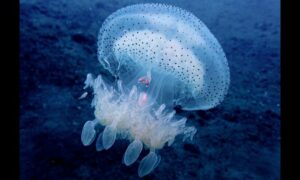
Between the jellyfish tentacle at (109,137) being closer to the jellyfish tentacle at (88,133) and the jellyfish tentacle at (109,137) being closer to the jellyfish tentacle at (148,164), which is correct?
the jellyfish tentacle at (88,133)

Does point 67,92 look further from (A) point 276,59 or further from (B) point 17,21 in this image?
(A) point 276,59

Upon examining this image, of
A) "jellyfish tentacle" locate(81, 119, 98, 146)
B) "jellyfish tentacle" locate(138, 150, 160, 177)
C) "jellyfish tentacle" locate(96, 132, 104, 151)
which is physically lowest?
"jellyfish tentacle" locate(138, 150, 160, 177)

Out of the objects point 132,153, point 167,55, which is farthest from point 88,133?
point 167,55

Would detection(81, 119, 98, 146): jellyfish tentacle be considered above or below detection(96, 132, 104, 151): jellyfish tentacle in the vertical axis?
above

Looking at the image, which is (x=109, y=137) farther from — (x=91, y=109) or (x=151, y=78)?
(x=151, y=78)

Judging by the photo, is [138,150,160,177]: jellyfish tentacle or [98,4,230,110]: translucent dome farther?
[138,150,160,177]: jellyfish tentacle

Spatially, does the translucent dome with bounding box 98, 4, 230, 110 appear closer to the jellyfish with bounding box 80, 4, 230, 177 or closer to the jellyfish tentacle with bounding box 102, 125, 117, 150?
the jellyfish with bounding box 80, 4, 230, 177

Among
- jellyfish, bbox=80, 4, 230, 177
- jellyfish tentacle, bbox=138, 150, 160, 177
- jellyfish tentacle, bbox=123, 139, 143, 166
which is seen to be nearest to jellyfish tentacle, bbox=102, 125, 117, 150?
jellyfish, bbox=80, 4, 230, 177

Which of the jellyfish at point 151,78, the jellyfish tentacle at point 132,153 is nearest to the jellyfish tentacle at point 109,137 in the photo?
the jellyfish at point 151,78
